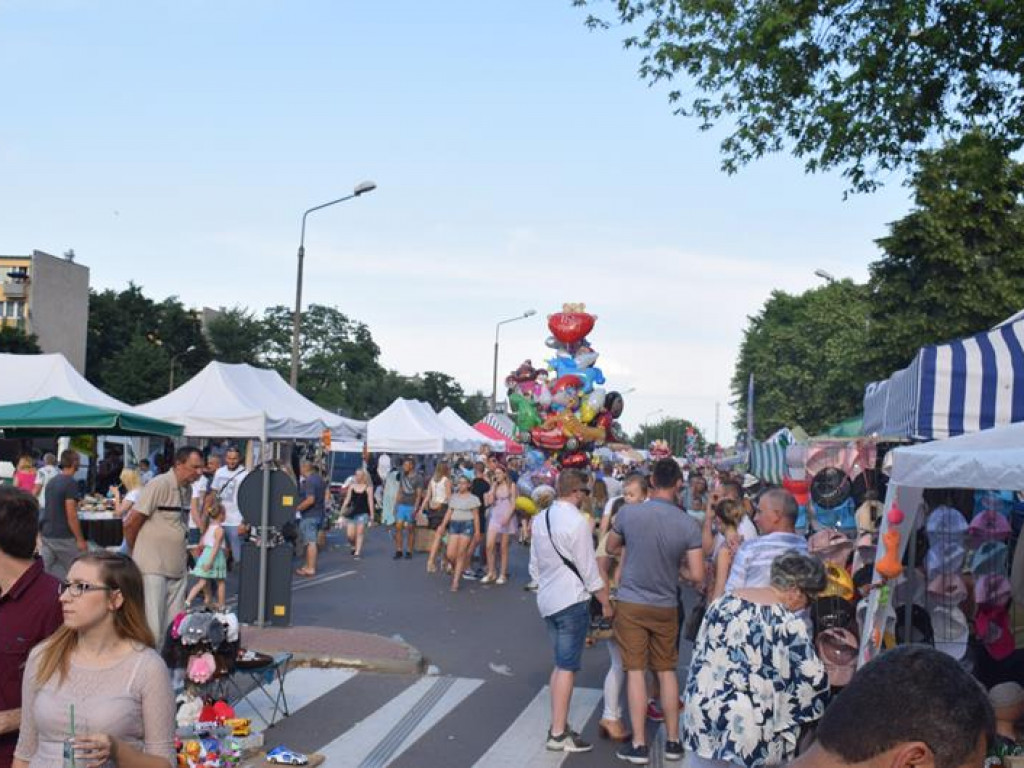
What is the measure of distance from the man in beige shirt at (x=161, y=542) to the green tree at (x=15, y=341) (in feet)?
158

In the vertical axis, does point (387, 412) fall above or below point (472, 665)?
above

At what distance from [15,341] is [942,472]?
5483 centimetres

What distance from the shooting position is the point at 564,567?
8.25 m

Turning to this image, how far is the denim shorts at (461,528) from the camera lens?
18172 mm

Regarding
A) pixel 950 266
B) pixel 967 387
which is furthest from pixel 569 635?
pixel 950 266

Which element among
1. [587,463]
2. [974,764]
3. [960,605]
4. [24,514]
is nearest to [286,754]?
[24,514]

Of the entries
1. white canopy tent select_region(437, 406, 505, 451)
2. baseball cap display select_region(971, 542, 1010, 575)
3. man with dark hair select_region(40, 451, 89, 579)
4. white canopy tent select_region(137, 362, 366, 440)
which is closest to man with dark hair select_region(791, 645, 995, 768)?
baseball cap display select_region(971, 542, 1010, 575)

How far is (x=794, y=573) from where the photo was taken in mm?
5395

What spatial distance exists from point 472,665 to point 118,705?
25.7ft

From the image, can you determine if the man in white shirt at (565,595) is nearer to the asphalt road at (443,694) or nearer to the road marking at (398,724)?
the asphalt road at (443,694)

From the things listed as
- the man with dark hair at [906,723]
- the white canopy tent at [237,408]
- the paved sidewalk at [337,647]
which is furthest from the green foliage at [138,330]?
the man with dark hair at [906,723]

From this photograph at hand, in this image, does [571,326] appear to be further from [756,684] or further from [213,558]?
[756,684]

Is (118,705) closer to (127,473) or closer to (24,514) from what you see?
(24,514)

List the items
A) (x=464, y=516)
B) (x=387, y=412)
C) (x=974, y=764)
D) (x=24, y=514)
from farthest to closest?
(x=387, y=412) → (x=464, y=516) → (x=24, y=514) → (x=974, y=764)
